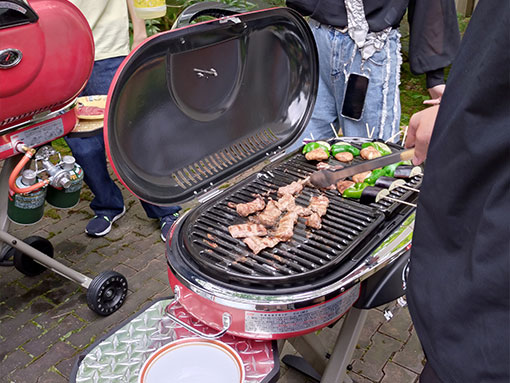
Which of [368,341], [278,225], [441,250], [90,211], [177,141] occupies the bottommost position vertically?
[90,211]

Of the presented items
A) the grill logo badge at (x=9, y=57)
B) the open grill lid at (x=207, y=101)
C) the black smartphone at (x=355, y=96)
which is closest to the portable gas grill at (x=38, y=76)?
the grill logo badge at (x=9, y=57)

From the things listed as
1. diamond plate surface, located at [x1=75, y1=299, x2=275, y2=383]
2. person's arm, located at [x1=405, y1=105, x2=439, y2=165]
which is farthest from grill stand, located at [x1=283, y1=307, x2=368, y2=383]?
person's arm, located at [x1=405, y1=105, x2=439, y2=165]

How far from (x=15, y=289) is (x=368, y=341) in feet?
8.00

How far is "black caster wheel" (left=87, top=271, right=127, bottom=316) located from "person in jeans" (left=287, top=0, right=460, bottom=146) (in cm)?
183

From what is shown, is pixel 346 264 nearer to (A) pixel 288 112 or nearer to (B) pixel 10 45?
(A) pixel 288 112

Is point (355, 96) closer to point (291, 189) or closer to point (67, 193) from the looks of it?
point (291, 189)

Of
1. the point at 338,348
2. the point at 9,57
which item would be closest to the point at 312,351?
the point at 338,348

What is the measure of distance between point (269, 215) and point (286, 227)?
0.42ft

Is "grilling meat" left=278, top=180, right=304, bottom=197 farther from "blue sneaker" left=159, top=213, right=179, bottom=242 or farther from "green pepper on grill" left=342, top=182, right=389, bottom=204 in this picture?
"blue sneaker" left=159, top=213, right=179, bottom=242

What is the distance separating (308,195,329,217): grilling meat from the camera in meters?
2.16

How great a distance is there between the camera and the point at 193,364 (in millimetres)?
1694

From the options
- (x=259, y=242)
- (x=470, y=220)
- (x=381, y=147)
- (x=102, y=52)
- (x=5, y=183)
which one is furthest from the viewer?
(x=102, y=52)

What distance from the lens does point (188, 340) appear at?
69.4 inches

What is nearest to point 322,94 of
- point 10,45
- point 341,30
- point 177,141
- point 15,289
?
point 341,30
